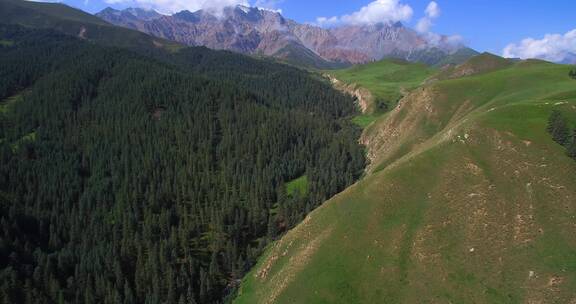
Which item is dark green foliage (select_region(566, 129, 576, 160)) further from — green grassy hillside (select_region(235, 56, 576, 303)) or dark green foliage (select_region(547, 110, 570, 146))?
dark green foliage (select_region(547, 110, 570, 146))

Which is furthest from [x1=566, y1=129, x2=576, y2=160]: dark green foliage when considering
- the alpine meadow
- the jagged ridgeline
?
the jagged ridgeline

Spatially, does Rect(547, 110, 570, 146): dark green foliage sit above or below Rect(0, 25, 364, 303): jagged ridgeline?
above

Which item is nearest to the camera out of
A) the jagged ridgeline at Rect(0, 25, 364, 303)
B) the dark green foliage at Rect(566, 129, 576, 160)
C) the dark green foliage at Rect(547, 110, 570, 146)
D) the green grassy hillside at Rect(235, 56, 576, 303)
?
the green grassy hillside at Rect(235, 56, 576, 303)

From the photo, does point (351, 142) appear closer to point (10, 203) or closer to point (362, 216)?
point (362, 216)

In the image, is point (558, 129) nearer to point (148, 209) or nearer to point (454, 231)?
point (454, 231)

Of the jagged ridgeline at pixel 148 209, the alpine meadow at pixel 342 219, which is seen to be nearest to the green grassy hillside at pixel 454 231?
the alpine meadow at pixel 342 219

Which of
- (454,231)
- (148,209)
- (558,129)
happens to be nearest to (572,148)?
(558,129)

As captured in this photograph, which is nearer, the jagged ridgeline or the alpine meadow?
the alpine meadow

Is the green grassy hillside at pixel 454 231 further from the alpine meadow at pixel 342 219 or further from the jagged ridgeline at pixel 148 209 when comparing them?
the jagged ridgeline at pixel 148 209

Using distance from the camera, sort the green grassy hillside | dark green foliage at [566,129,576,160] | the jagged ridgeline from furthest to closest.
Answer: the jagged ridgeline, dark green foliage at [566,129,576,160], the green grassy hillside
